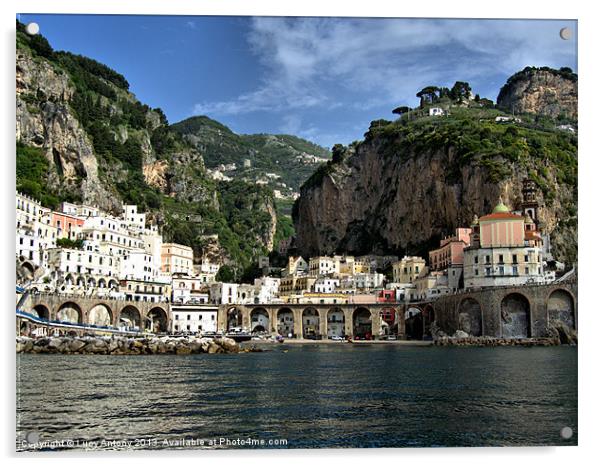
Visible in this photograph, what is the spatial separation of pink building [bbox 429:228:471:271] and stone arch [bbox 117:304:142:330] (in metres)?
26.1

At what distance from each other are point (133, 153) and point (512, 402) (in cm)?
6975

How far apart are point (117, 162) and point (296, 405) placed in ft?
207

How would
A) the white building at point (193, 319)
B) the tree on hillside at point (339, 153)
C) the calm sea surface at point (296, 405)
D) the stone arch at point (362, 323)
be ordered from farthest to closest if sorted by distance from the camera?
the tree on hillside at point (339, 153)
the stone arch at point (362, 323)
the white building at point (193, 319)
the calm sea surface at point (296, 405)

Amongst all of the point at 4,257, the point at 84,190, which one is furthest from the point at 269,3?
the point at 84,190

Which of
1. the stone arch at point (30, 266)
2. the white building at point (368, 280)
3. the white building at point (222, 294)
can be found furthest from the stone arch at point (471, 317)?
the stone arch at point (30, 266)

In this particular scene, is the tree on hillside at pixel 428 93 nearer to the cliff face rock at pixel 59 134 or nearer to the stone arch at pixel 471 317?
the stone arch at pixel 471 317

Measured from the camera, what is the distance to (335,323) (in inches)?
2512

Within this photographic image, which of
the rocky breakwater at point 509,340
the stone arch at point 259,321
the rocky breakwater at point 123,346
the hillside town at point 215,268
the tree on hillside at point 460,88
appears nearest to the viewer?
the tree on hillside at point 460,88

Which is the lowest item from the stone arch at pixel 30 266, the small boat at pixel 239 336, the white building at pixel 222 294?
the small boat at pixel 239 336

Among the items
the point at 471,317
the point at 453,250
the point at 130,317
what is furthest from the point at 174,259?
the point at 471,317

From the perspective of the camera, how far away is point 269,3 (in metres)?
13.0

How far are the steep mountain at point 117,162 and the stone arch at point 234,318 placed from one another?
49.6 ft

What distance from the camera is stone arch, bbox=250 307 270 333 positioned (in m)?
62.0

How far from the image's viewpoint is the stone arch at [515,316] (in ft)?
132
